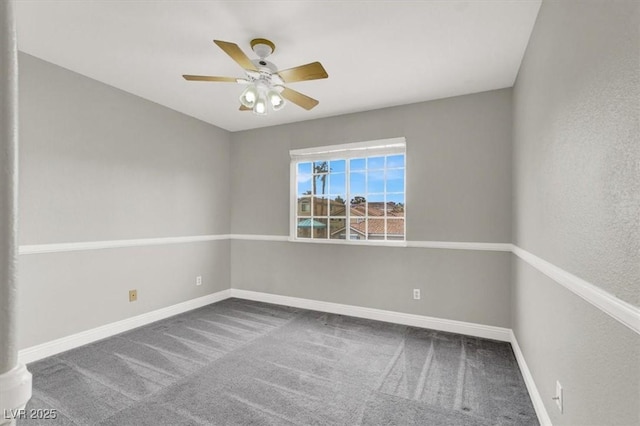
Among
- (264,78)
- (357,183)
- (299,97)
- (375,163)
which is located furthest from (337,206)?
(264,78)

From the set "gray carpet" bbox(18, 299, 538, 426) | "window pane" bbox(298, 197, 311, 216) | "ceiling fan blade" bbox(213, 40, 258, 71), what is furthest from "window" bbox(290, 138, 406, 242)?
"ceiling fan blade" bbox(213, 40, 258, 71)

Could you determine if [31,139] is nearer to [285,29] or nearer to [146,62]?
[146,62]

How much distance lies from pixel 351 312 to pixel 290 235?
4.29 ft

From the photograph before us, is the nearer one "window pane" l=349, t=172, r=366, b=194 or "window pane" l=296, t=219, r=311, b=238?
"window pane" l=349, t=172, r=366, b=194

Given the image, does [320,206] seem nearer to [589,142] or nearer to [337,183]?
[337,183]

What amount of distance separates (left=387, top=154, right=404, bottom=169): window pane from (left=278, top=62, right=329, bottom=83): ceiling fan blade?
1769 mm

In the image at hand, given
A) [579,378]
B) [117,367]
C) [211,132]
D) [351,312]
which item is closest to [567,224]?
[579,378]

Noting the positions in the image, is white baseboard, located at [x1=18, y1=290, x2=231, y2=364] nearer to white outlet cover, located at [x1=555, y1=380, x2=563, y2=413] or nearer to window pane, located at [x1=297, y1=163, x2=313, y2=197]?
window pane, located at [x1=297, y1=163, x2=313, y2=197]

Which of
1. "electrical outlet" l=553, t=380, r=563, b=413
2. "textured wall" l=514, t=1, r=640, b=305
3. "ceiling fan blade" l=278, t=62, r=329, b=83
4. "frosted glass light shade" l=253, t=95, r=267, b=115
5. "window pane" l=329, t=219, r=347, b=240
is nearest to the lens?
"textured wall" l=514, t=1, r=640, b=305

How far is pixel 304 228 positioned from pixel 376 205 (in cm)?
109

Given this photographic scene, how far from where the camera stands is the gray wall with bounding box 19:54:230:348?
2.61 metres

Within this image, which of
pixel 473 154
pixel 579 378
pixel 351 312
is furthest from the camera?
pixel 351 312

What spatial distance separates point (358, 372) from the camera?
246 cm

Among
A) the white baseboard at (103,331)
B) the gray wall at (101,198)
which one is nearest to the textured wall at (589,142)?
the white baseboard at (103,331)
